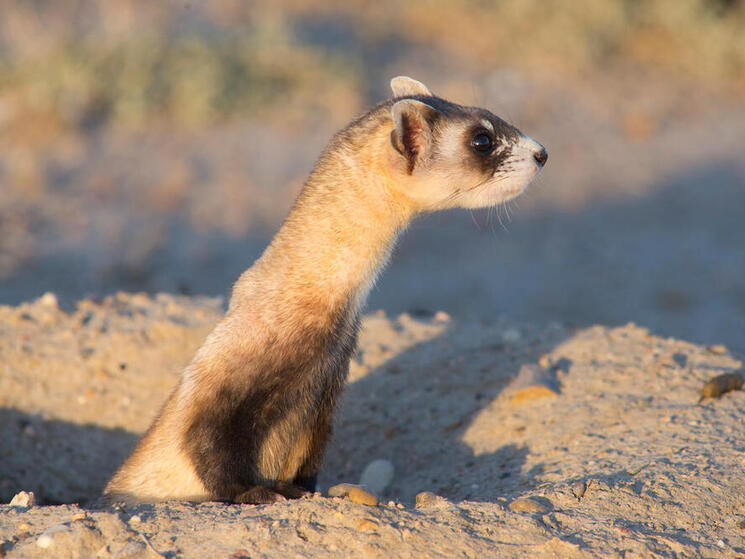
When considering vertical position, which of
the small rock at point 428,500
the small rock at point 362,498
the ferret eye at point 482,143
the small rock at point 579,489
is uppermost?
the ferret eye at point 482,143

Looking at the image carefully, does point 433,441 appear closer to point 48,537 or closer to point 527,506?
point 527,506

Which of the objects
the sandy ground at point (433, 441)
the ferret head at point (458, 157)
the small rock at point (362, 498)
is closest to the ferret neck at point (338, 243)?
the ferret head at point (458, 157)

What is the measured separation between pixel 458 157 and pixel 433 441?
196 centimetres

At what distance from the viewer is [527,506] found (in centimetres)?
364

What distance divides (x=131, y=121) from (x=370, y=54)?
4.05 meters

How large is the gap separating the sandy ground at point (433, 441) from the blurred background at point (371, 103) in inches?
109

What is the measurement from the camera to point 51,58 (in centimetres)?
1144

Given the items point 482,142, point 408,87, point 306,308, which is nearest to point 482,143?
point 482,142

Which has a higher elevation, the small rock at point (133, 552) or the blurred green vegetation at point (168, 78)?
the blurred green vegetation at point (168, 78)

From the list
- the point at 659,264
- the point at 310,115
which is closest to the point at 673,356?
the point at 659,264

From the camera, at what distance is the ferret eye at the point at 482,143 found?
4.27 m

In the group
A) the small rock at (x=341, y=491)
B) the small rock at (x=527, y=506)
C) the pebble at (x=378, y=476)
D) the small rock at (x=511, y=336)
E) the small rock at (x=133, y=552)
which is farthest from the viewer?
the small rock at (x=511, y=336)

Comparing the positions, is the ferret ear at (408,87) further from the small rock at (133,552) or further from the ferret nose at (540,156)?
the small rock at (133,552)

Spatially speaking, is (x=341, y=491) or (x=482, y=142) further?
(x=482, y=142)
